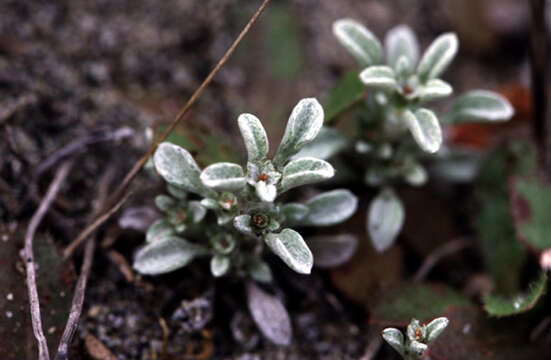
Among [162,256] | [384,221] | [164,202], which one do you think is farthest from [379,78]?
[162,256]

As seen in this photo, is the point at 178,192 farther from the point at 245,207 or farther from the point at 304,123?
the point at 304,123

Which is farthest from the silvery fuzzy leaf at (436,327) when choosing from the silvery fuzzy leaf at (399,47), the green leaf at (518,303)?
the silvery fuzzy leaf at (399,47)

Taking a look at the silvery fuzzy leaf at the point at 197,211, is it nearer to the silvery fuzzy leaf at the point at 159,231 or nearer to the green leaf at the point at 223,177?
the silvery fuzzy leaf at the point at 159,231

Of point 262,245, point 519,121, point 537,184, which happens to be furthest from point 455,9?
point 262,245

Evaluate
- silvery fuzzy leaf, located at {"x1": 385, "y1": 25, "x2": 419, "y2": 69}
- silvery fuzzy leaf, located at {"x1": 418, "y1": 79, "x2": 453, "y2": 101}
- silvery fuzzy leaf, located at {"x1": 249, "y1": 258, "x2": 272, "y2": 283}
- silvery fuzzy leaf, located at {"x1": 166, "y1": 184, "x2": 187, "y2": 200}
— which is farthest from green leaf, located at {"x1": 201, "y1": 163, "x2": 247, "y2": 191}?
silvery fuzzy leaf, located at {"x1": 385, "y1": 25, "x2": 419, "y2": 69}

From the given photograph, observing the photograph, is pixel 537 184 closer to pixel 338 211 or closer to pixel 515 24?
pixel 338 211

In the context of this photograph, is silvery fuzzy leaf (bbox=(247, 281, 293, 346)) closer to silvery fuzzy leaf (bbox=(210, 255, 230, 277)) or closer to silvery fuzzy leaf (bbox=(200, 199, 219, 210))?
silvery fuzzy leaf (bbox=(210, 255, 230, 277))
